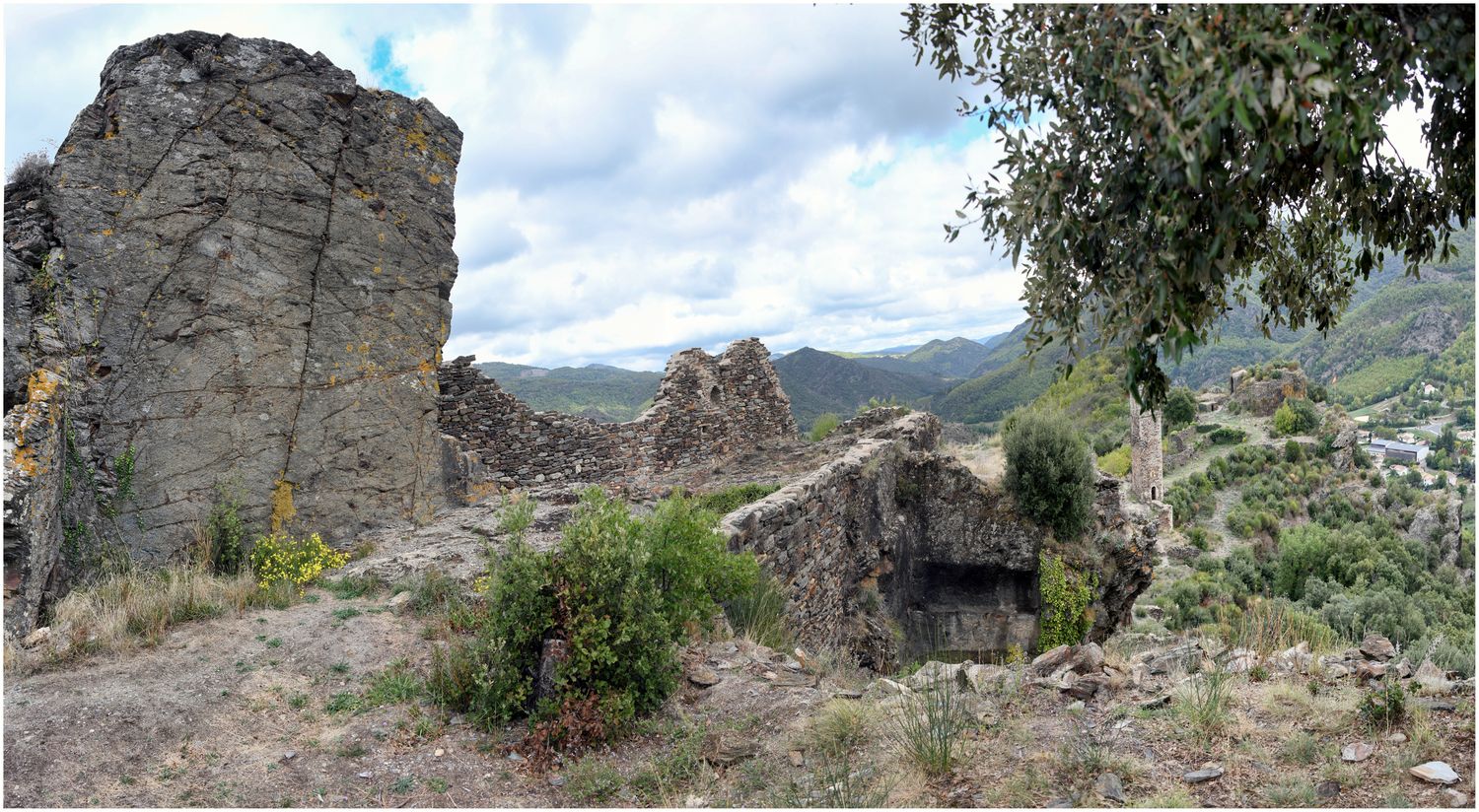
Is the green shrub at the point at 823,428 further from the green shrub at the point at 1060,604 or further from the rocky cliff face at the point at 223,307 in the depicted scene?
the rocky cliff face at the point at 223,307

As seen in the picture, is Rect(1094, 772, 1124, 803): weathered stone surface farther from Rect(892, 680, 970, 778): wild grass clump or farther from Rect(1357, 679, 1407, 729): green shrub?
Rect(1357, 679, 1407, 729): green shrub

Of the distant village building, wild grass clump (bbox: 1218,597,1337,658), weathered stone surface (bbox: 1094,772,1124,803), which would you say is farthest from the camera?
the distant village building

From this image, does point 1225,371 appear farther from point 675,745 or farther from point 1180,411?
point 675,745

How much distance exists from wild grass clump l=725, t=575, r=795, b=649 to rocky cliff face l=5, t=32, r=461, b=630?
4.41 metres

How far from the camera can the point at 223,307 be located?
25.9ft

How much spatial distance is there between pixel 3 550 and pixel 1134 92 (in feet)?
24.7

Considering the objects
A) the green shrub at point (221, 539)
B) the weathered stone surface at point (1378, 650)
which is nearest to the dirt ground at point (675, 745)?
the weathered stone surface at point (1378, 650)

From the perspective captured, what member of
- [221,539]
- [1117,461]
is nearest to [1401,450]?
[1117,461]

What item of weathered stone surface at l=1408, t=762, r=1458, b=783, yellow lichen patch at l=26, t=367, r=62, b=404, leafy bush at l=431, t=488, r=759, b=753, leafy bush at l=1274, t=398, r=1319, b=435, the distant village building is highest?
yellow lichen patch at l=26, t=367, r=62, b=404

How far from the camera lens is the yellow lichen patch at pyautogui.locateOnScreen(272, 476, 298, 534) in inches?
321

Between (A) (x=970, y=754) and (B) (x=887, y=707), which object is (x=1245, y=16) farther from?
(B) (x=887, y=707)

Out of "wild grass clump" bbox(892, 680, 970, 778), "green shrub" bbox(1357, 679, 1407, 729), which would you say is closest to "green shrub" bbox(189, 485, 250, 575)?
"wild grass clump" bbox(892, 680, 970, 778)

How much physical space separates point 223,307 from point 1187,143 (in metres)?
8.57

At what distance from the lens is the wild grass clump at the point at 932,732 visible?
4.27 m
